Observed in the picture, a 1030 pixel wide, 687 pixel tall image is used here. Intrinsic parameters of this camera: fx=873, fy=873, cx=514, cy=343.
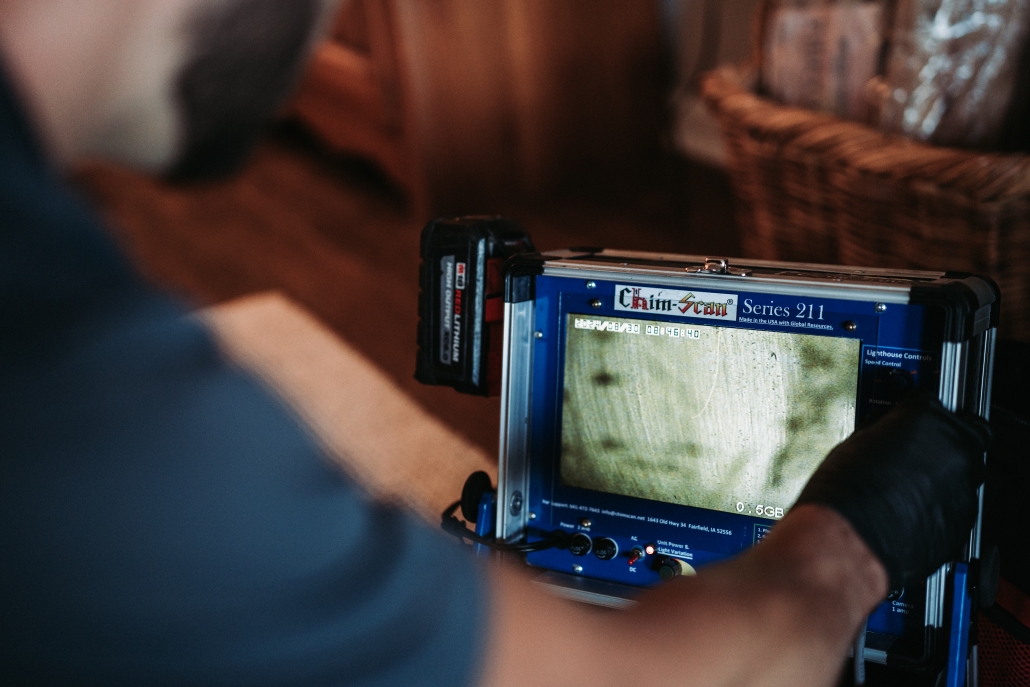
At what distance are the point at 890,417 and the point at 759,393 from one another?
0.12 metres

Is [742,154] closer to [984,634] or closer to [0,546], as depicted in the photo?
[984,634]

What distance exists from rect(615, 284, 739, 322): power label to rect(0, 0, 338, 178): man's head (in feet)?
1.44

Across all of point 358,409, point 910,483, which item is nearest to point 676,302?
point 910,483

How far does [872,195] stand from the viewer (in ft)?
4.41

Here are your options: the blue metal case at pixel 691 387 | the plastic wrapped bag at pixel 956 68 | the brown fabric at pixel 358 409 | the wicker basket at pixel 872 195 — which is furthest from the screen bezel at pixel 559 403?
the plastic wrapped bag at pixel 956 68

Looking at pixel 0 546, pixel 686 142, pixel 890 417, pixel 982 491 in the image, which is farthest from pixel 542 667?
pixel 686 142

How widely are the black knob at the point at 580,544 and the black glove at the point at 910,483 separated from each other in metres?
0.28

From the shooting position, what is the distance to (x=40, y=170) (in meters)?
0.26

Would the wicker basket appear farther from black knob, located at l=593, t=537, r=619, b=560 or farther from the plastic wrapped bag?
black knob, located at l=593, t=537, r=619, b=560

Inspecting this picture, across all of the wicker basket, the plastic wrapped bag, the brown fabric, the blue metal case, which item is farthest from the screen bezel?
the plastic wrapped bag

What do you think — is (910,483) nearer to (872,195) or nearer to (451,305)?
(451,305)

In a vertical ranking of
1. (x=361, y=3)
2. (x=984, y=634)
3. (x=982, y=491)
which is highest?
(x=361, y=3)

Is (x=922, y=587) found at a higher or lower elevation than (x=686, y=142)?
lower

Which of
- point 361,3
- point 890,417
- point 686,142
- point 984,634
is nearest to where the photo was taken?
point 890,417
